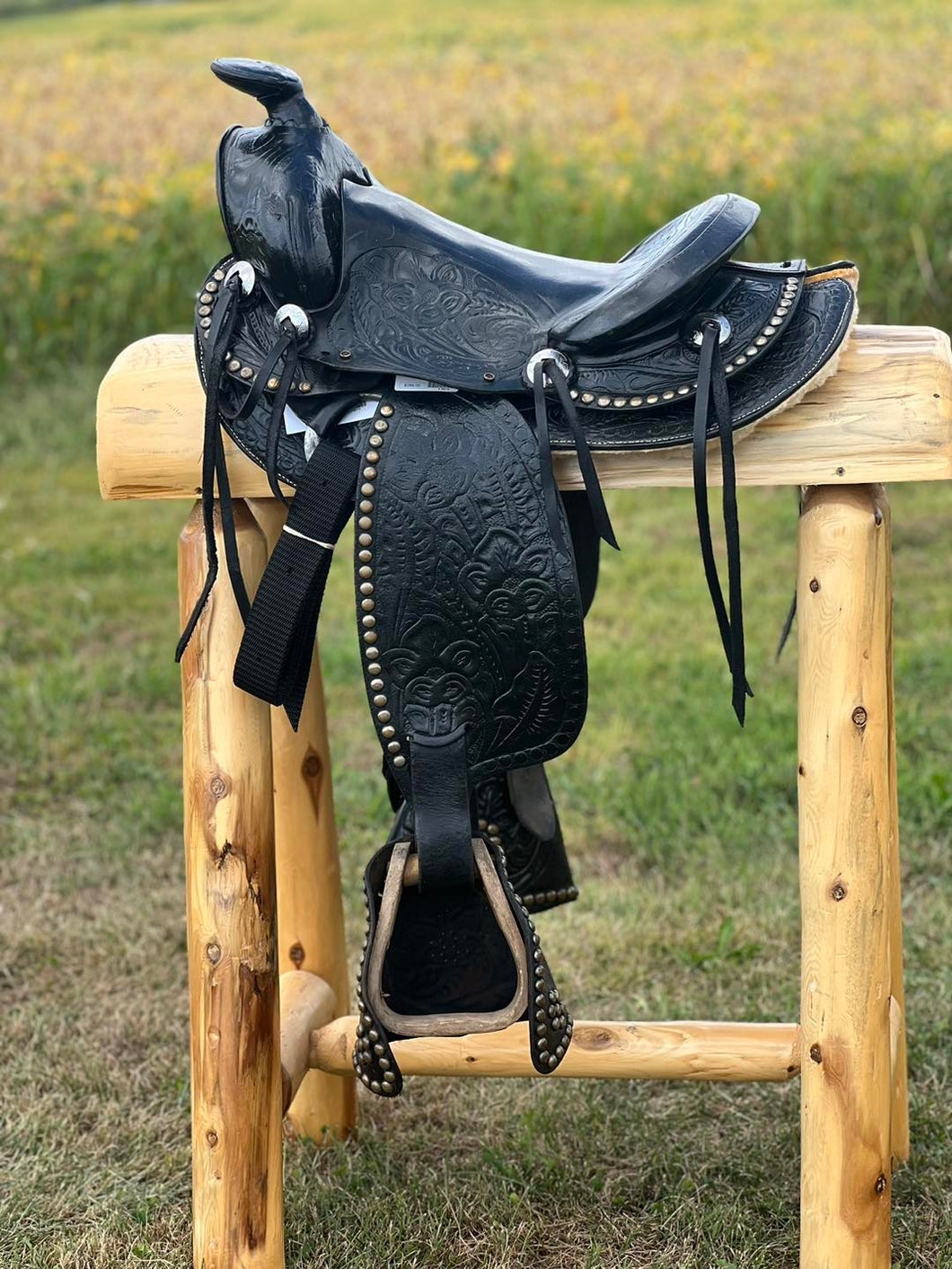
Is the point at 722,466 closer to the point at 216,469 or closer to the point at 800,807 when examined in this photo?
the point at 800,807

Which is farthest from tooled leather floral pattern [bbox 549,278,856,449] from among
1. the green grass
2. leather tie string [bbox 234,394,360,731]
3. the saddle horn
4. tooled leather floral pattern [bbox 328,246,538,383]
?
the green grass

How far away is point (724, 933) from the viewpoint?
279 cm

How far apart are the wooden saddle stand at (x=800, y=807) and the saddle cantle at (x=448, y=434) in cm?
7

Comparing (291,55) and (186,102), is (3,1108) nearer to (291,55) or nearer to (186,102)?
(186,102)

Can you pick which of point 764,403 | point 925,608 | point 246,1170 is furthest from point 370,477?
point 925,608

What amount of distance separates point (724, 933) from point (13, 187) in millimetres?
5792

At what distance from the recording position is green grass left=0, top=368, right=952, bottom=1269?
6.77 ft

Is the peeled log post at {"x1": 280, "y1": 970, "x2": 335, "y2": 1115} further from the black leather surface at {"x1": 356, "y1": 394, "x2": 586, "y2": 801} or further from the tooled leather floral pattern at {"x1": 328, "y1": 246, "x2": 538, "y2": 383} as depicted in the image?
the tooled leather floral pattern at {"x1": 328, "y1": 246, "x2": 538, "y2": 383}

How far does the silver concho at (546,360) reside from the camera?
5.41 feet

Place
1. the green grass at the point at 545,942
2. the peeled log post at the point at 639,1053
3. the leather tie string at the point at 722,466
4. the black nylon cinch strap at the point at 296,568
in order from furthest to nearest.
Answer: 1. the green grass at the point at 545,942
2. the peeled log post at the point at 639,1053
3. the black nylon cinch strap at the point at 296,568
4. the leather tie string at the point at 722,466

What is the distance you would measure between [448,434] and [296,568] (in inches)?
9.7

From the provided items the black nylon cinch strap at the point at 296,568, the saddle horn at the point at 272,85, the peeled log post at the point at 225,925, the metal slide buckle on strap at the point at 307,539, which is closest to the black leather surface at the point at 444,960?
the peeled log post at the point at 225,925

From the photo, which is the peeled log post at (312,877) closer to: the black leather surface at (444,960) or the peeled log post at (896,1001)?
the black leather surface at (444,960)

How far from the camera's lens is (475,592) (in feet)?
5.47
